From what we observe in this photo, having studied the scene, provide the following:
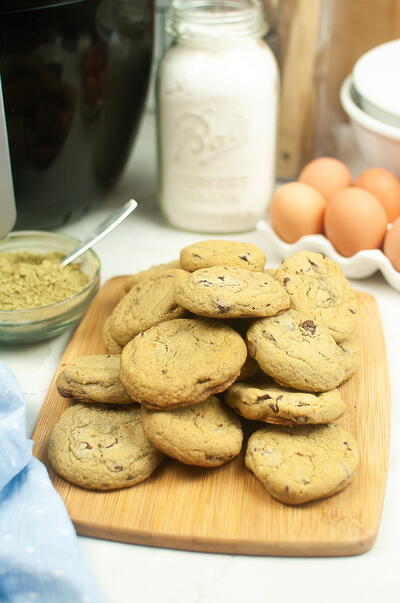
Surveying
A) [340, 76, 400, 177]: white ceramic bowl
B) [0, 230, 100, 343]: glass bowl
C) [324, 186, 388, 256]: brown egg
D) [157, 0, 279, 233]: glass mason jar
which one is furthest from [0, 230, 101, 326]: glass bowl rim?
[340, 76, 400, 177]: white ceramic bowl

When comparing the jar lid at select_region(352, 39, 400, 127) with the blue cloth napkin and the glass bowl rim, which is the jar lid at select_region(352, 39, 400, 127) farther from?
the blue cloth napkin

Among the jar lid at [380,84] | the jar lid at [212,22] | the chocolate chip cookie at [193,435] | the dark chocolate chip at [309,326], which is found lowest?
the chocolate chip cookie at [193,435]

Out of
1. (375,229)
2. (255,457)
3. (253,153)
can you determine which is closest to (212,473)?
(255,457)

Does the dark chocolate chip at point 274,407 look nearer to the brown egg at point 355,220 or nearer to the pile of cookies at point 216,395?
the pile of cookies at point 216,395

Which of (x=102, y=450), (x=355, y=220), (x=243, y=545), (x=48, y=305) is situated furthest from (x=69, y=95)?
(x=243, y=545)

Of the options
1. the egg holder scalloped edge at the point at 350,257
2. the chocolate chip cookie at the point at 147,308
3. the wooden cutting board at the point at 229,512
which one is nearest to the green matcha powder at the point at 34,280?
the chocolate chip cookie at the point at 147,308

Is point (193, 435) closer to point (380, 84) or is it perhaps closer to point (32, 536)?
point (32, 536)
